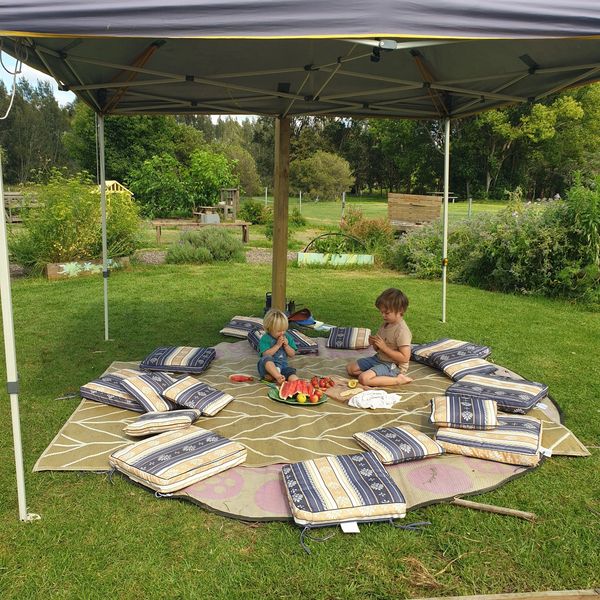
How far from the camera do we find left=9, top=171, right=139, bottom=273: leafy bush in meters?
10.2

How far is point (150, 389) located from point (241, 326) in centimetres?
250

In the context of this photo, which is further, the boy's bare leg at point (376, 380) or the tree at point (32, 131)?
the tree at point (32, 131)

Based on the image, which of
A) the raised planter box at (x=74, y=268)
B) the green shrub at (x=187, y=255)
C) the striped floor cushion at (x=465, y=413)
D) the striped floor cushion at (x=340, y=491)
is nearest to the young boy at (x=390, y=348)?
the striped floor cushion at (x=465, y=413)

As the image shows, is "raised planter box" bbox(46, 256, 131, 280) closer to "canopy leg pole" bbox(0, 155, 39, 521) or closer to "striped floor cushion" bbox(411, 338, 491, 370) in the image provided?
"striped floor cushion" bbox(411, 338, 491, 370)

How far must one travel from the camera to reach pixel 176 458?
3.42 m

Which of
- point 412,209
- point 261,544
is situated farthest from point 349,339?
point 412,209

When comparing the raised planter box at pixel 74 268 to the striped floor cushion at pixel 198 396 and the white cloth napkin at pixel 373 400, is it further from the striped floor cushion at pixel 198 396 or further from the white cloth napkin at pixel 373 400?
the white cloth napkin at pixel 373 400

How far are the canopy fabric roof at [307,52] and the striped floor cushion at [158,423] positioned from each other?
2.37 m

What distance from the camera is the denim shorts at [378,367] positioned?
5062 mm

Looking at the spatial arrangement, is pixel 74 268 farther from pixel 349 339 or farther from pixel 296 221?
pixel 296 221

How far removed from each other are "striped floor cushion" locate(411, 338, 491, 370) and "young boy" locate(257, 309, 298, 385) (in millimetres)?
1355

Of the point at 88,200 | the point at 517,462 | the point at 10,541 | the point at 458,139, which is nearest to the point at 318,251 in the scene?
the point at 88,200

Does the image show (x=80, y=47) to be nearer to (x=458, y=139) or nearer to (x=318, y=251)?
(x=318, y=251)

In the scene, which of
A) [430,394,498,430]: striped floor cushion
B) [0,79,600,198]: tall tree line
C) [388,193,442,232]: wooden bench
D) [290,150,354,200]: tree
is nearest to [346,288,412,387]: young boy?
[430,394,498,430]: striped floor cushion
